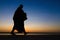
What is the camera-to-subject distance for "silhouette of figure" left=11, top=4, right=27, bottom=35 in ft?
31.4

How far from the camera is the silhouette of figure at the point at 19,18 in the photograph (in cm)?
959

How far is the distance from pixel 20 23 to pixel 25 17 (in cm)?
47

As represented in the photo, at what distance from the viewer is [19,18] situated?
380 inches
